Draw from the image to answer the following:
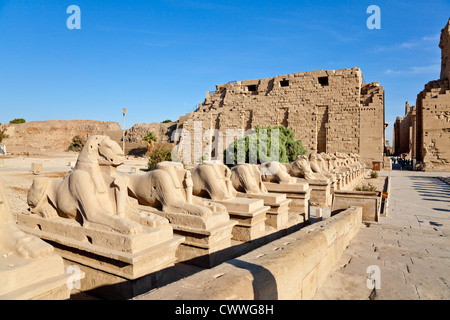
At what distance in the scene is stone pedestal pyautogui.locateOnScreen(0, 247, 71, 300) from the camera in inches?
67.6

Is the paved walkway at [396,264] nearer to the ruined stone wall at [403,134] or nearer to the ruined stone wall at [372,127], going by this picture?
the ruined stone wall at [372,127]

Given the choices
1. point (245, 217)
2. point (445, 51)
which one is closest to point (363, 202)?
point (245, 217)

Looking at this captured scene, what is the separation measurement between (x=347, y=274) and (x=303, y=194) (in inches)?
119

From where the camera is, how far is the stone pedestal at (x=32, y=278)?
67.6 inches

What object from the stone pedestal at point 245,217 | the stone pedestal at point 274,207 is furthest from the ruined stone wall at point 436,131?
the stone pedestal at point 245,217

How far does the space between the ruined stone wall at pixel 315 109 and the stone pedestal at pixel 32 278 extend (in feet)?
69.9

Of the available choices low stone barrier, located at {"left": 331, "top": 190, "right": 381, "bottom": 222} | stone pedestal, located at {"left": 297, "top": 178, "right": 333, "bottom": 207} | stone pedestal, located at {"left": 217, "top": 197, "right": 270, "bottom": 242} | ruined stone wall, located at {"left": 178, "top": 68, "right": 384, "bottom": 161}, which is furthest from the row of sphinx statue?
ruined stone wall, located at {"left": 178, "top": 68, "right": 384, "bottom": 161}

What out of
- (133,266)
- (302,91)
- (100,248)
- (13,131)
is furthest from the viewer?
(13,131)

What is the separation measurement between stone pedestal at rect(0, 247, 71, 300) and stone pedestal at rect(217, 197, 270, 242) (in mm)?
2296

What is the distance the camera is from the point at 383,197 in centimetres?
700

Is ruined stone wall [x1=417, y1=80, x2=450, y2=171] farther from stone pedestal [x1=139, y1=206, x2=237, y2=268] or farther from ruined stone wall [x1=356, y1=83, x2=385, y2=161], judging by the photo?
stone pedestal [x1=139, y1=206, x2=237, y2=268]
